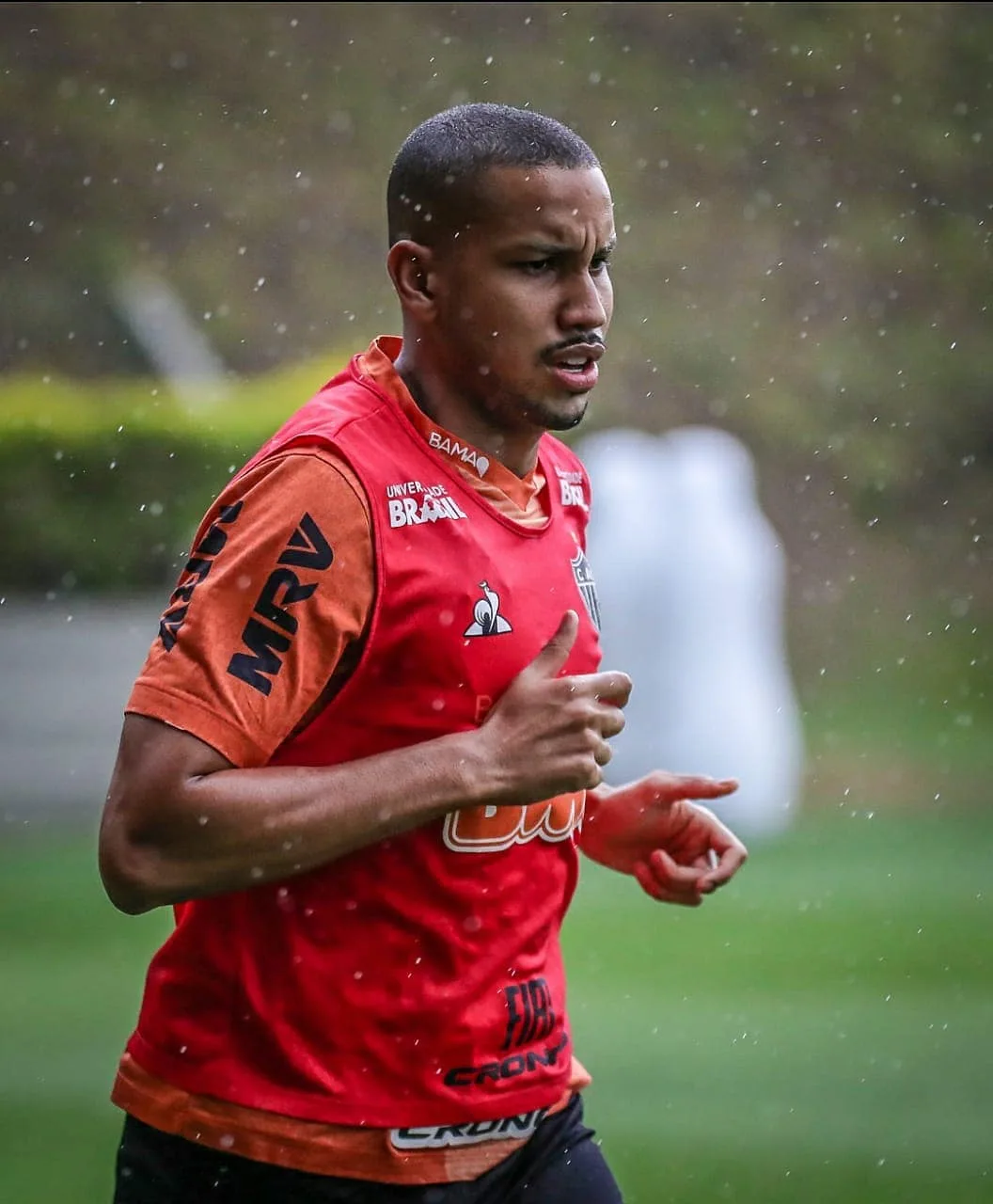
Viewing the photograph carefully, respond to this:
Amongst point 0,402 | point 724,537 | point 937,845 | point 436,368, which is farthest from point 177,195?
point 436,368

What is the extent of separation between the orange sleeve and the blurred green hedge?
30.0ft

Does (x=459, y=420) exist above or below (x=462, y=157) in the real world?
below

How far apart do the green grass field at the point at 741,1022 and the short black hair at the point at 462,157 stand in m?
3.19

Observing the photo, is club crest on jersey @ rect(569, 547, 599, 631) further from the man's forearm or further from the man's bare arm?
the man's forearm

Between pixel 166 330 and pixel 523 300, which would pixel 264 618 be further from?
pixel 166 330

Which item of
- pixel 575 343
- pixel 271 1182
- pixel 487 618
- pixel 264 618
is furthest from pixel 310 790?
pixel 575 343

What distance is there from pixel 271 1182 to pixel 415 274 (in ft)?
4.11

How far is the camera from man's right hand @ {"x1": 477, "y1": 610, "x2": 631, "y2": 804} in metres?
2.40

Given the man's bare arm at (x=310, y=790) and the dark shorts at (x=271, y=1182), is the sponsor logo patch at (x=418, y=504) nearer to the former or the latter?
the man's bare arm at (x=310, y=790)

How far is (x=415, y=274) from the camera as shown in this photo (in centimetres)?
271

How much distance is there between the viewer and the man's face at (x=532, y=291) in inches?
103

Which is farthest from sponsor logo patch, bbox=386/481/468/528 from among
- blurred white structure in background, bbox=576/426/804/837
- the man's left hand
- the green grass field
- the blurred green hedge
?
blurred white structure in background, bbox=576/426/804/837

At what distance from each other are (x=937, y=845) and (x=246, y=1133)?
29.3 feet

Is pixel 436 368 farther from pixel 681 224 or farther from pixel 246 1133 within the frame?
pixel 681 224
